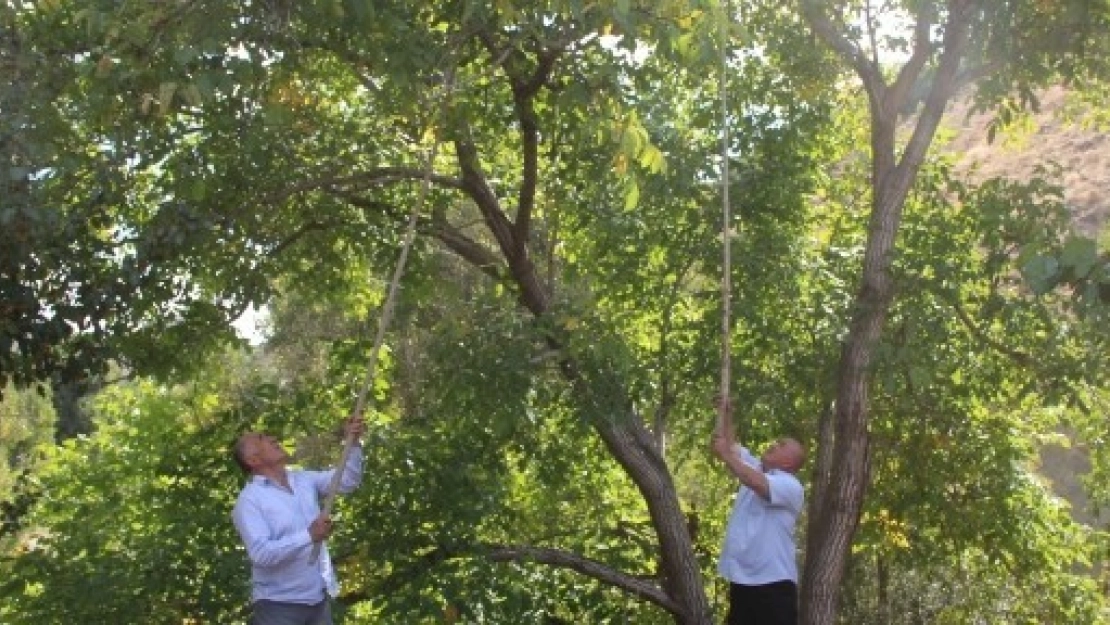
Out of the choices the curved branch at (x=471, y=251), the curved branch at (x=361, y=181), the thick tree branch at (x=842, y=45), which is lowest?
the curved branch at (x=471, y=251)

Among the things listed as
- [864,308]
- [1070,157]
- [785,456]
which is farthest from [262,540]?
[1070,157]

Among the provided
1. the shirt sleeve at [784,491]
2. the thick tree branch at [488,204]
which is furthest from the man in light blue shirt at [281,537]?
the thick tree branch at [488,204]

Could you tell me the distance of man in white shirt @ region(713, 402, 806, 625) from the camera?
19.3ft

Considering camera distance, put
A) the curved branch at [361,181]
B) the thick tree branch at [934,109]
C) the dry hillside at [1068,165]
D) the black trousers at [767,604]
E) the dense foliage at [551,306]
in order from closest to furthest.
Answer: the black trousers at [767,604], the dense foliage at [551,306], the curved branch at [361,181], the thick tree branch at [934,109], the dry hillside at [1068,165]

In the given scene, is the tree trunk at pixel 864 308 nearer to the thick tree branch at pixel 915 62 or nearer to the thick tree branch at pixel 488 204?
the thick tree branch at pixel 915 62

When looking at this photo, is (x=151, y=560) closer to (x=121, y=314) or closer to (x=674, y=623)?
(x=121, y=314)

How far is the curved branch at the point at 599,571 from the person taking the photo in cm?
849

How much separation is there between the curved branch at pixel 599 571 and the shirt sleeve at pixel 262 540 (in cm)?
358

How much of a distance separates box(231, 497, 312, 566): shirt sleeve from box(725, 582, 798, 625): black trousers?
6.60 ft

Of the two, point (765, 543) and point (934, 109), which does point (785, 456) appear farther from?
point (934, 109)

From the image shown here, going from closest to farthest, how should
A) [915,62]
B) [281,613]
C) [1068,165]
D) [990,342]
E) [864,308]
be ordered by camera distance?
[281,613], [864,308], [990,342], [915,62], [1068,165]

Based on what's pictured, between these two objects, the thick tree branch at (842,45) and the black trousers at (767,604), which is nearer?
the black trousers at (767,604)

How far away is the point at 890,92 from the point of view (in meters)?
9.20

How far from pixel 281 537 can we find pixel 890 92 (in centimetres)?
573
